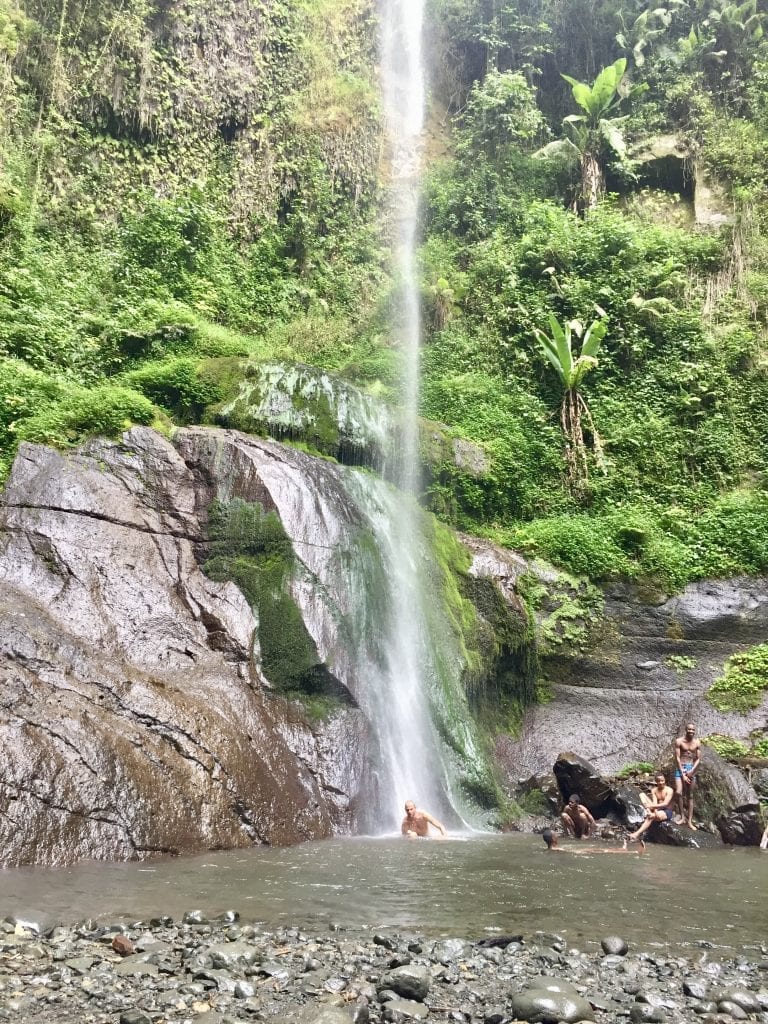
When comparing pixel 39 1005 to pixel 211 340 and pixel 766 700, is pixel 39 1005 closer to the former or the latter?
pixel 766 700

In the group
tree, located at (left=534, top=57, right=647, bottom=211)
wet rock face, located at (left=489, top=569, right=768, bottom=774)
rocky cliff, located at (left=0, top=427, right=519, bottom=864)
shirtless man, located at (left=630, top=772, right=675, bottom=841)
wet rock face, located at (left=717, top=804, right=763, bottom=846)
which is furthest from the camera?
tree, located at (left=534, top=57, right=647, bottom=211)

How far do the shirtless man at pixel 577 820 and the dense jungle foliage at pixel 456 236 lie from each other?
18.6 feet

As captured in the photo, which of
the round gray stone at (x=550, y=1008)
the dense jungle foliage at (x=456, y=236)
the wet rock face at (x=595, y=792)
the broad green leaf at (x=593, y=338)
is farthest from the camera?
the broad green leaf at (x=593, y=338)

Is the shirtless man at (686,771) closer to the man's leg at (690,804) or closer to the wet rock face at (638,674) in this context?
the man's leg at (690,804)

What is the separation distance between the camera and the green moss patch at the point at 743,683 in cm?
1309

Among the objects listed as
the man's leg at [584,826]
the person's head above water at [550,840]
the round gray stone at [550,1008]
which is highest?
the round gray stone at [550,1008]

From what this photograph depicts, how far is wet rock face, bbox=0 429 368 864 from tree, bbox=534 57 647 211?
16.4 meters

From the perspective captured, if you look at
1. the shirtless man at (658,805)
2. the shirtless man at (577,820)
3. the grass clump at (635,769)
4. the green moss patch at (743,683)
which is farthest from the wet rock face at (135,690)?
the green moss patch at (743,683)

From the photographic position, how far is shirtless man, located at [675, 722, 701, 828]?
10.5m

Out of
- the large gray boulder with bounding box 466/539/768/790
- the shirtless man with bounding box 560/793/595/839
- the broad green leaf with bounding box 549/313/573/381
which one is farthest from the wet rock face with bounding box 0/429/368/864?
the broad green leaf with bounding box 549/313/573/381

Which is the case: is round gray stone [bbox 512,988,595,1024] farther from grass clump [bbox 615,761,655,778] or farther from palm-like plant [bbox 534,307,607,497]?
palm-like plant [bbox 534,307,607,497]

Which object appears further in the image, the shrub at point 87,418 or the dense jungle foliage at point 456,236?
the dense jungle foliage at point 456,236

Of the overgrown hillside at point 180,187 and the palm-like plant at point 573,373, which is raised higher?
the overgrown hillside at point 180,187

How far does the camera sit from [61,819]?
6.47m
